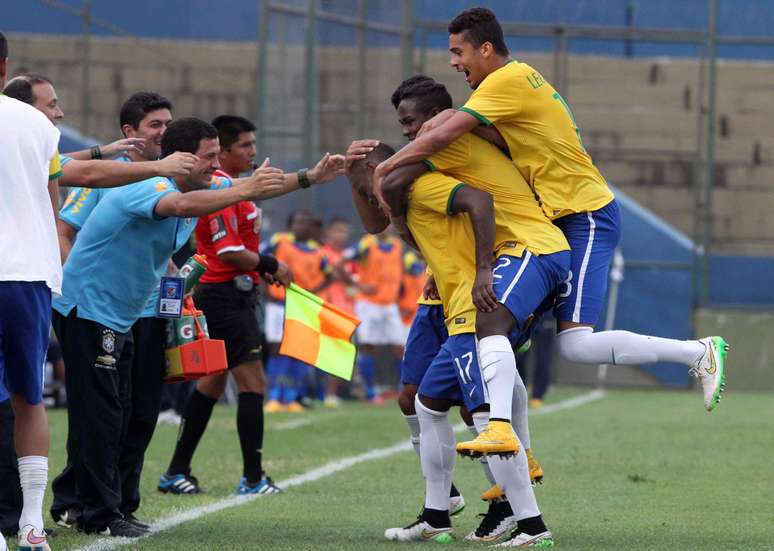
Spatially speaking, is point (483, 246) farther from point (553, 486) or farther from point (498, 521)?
point (553, 486)

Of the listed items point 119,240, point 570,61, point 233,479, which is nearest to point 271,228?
point 570,61

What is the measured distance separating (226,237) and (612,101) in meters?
16.1

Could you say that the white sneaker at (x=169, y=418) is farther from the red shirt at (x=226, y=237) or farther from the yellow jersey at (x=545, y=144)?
the yellow jersey at (x=545, y=144)

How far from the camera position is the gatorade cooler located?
751 centimetres

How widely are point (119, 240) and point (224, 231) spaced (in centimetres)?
204

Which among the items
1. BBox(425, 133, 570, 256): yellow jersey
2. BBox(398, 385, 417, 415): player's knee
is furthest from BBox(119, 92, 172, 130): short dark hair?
BBox(398, 385, 417, 415): player's knee

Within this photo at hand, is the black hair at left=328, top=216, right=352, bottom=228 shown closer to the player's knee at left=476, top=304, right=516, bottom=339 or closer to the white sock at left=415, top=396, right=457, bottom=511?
the white sock at left=415, top=396, right=457, bottom=511

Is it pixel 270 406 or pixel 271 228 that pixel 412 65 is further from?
pixel 270 406

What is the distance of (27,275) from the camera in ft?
19.1

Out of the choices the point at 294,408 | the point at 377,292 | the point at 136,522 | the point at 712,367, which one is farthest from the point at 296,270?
the point at 712,367

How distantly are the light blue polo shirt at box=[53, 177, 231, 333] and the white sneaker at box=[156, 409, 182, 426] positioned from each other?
Answer: 23.0 feet

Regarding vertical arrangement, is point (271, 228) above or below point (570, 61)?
below

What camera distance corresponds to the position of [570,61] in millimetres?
23172

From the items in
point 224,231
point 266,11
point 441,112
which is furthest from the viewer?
point 266,11
